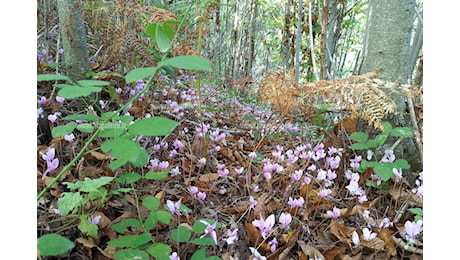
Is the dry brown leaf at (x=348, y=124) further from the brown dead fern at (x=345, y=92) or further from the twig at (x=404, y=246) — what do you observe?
the twig at (x=404, y=246)

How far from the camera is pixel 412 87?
1.46 metres

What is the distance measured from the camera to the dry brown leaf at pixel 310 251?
3.73 feet

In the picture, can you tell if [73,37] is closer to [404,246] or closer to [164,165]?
[164,165]

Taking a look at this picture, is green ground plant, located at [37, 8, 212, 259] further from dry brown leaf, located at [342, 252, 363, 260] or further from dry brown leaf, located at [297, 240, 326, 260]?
dry brown leaf, located at [342, 252, 363, 260]

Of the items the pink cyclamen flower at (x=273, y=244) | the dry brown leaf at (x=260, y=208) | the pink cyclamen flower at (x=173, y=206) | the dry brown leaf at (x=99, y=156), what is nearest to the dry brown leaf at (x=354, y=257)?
the pink cyclamen flower at (x=273, y=244)

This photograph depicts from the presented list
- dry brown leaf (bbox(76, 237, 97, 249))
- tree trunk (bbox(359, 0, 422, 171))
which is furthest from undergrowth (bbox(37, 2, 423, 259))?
tree trunk (bbox(359, 0, 422, 171))

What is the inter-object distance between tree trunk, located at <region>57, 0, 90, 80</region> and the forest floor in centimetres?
19

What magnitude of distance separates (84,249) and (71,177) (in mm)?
415

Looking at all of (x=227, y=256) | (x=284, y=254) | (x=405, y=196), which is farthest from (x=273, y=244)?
(x=405, y=196)

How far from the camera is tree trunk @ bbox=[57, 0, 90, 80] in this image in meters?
1.68

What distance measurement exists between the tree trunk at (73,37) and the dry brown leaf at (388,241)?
1772 mm

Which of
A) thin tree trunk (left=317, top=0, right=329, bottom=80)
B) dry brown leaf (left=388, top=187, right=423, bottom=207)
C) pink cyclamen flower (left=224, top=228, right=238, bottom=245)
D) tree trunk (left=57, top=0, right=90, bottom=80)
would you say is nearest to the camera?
pink cyclamen flower (left=224, top=228, right=238, bottom=245)
